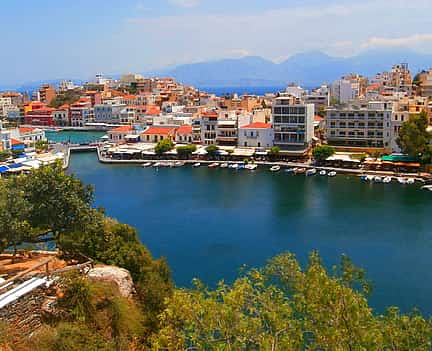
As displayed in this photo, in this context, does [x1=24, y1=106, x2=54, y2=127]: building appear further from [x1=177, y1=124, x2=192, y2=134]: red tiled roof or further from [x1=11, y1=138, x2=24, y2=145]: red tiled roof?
[x1=177, y1=124, x2=192, y2=134]: red tiled roof

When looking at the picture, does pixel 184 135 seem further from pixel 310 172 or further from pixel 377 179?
pixel 377 179

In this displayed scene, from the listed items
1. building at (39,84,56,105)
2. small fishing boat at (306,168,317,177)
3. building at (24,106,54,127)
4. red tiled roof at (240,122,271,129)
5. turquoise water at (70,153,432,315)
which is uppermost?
building at (39,84,56,105)

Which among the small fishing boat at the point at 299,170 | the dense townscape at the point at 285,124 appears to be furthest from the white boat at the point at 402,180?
the small fishing boat at the point at 299,170

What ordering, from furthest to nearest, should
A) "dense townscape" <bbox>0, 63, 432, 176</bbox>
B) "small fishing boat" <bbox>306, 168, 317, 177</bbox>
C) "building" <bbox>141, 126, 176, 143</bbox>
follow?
"building" <bbox>141, 126, 176, 143</bbox>, "dense townscape" <bbox>0, 63, 432, 176</bbox>, "small fishing boat" <bbox>306, 168, 317, 177</bbox>

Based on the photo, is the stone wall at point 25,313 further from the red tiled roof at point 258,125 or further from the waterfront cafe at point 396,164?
the red tiled roof at point 258,125

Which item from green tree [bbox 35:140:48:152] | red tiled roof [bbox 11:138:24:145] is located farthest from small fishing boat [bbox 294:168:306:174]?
red tiled roof [bbox 11:138:24:145]

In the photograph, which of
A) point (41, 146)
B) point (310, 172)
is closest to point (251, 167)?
point (310, 172)
